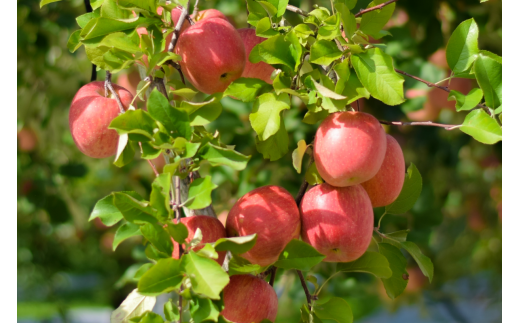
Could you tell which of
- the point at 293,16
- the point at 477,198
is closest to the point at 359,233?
the point at 293,16

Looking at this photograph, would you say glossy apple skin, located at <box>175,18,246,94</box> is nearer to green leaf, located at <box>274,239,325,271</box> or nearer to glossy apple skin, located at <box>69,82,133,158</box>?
glossy apple skin, located at <box>69,82,133,158</box>

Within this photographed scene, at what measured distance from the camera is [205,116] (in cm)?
70

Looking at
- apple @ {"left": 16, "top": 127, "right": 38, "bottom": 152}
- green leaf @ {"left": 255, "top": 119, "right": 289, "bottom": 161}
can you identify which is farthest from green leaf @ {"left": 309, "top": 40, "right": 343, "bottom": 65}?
apple @ {"left": 16, "top": 127, "right": 38, "bottom": 152}

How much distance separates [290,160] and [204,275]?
1202 mm

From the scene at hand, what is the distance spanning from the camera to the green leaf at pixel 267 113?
2.28 feet

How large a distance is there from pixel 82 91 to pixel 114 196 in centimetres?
37

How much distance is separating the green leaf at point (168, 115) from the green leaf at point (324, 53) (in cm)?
19

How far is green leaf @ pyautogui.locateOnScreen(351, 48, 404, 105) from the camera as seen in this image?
2.23 feet

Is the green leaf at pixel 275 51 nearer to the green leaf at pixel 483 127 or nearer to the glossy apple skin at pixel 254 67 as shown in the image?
the glossy apple skin at pixel 254 67

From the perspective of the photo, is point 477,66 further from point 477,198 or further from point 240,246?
point 477,198

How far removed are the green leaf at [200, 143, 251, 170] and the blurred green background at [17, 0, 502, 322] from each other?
3.22 ft

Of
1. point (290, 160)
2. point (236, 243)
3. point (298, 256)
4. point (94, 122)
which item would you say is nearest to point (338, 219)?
point (298, 256)

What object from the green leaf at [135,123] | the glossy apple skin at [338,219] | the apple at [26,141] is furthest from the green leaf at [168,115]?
the apple at [26,141]

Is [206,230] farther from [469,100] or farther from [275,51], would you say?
[469,100]
